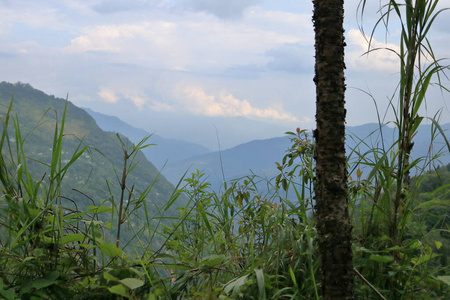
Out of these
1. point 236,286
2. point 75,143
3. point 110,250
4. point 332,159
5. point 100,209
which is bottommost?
point 236,286

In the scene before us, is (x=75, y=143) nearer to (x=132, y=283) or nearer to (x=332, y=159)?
(x=132, y=283)

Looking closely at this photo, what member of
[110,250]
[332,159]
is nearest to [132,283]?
[110,250]

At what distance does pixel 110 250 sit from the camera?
6.50 feet

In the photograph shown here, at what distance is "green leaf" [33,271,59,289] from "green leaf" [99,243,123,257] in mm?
229

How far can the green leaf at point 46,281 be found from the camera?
1905mm

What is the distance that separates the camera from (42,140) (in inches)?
5074

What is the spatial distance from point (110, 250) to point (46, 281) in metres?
0.30

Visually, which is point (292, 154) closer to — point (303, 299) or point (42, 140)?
point (303, 299)

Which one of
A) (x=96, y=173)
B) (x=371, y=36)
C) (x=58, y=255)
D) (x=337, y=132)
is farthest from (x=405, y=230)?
(x=96, y=173)

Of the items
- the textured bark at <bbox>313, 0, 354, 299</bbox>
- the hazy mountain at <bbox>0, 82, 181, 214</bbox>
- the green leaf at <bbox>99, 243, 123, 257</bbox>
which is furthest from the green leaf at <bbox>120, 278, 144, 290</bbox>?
the hazy mountain at <bbox>0, 82, 181, 214</bbox>

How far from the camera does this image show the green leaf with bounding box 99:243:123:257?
1954 millimetres

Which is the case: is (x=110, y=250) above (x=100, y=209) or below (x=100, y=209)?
below

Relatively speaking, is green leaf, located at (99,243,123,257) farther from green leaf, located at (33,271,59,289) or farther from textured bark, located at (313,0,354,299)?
textured bark, located at (313,0,354,299)

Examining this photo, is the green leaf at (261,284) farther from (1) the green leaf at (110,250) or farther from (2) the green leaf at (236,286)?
(1) the green leaf at (110,250)
